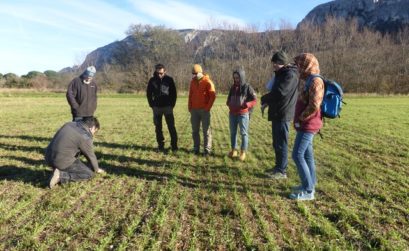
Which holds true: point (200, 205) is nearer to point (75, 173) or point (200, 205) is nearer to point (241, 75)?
point (75, 173)

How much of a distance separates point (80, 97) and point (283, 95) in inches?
180

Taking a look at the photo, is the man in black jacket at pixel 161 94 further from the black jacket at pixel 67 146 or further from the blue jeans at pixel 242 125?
the black jacket at pixel 67 146

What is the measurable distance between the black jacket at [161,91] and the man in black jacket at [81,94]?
1.45 m

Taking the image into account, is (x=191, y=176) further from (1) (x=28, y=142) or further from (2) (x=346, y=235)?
(1) (x=28, y=142)

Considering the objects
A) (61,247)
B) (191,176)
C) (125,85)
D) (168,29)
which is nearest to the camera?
(61,247)

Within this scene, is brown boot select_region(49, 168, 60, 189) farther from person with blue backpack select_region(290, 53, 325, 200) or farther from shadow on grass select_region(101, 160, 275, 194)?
person with blue backpack select_region(290, 53, 325, 200)

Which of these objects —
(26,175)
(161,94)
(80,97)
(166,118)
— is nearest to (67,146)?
(26,175)

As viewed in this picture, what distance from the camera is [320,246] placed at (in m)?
4.05

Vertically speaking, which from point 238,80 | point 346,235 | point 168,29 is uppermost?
point 168,29

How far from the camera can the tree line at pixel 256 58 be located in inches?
2339

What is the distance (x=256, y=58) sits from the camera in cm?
7031

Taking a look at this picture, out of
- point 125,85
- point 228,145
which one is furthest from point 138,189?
point 125,85

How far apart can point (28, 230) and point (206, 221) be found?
7.07 feet

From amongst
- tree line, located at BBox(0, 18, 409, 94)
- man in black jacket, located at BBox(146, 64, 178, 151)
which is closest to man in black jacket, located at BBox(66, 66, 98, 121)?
man in black jacket, located at BBox(146, 64, 178, 151)
